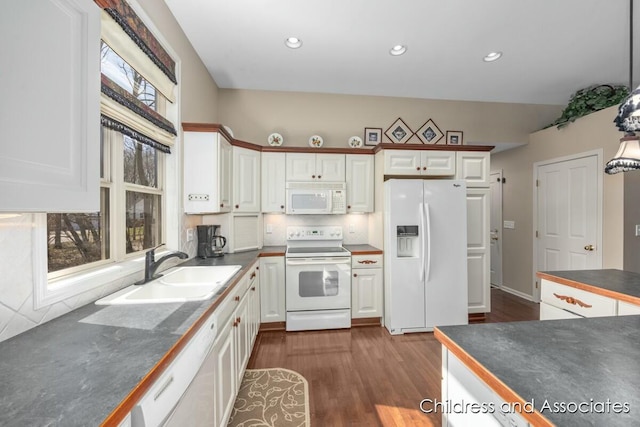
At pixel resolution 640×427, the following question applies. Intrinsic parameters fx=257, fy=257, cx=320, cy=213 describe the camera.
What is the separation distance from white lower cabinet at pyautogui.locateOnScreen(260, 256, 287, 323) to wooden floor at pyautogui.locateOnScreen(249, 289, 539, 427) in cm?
20

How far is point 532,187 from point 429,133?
1.79 m

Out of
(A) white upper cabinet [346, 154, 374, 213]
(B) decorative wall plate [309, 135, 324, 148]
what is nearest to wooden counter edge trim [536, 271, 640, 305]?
(A) white upper cabinet [346, 154, 374, 213]

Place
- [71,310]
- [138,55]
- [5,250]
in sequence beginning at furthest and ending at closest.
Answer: [138,55]
[71,310]
[5,250]

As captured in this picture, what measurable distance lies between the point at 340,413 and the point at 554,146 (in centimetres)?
422

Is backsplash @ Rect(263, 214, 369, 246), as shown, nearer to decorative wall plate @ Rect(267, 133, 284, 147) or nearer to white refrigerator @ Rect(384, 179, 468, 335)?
white refrigerator @ Rect(384, 179, 468, 335)

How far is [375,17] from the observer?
2.10 m

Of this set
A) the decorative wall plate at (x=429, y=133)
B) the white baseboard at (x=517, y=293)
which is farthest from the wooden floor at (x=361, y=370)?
the decorative wall plate at (x=429, y=133)

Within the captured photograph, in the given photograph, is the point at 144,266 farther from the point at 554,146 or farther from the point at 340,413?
the point at 554,146

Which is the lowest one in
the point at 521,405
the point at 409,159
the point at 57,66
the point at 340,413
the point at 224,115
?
the point at 340,413

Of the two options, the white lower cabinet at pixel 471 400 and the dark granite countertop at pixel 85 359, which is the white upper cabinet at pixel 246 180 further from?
the white lower cabinet at pixel 471 400

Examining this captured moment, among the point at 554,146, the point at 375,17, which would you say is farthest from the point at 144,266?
the point at 554,146

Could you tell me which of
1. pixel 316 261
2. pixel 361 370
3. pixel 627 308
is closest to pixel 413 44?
pixel 316 261

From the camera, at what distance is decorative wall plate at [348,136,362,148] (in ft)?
11.3

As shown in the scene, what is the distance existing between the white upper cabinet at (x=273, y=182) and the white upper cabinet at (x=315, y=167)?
0.28 ft
